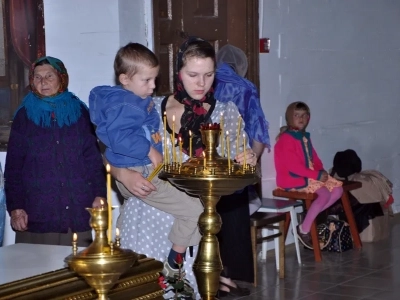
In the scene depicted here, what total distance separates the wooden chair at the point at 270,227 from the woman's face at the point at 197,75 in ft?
8.41

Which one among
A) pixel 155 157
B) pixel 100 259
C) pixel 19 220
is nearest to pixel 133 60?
pixel 155 157

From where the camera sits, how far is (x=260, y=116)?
4.03m

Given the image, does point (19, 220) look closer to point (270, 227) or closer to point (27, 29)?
point (27, 29)

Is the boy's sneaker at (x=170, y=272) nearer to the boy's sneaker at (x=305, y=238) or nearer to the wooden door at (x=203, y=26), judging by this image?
the wooden door at (x=203, y=26)

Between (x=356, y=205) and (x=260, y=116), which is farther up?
(x=260, y=116)

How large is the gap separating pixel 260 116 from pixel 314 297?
163 centimetres

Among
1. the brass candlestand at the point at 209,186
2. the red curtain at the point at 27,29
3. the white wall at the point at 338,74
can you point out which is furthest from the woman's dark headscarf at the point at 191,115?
the white wall at the point at 338,74

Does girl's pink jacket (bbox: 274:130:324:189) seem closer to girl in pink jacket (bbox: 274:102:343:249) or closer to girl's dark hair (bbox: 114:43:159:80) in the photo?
girl in pink jacket (bbox: 274:102:343:249)

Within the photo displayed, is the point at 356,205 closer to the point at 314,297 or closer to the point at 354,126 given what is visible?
the point at 354,126

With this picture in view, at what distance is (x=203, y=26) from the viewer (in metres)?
5.75

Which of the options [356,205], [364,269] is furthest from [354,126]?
[364,269]

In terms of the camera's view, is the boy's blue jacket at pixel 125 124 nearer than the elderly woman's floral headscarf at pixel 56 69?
Yes

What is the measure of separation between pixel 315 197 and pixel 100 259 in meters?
4.67

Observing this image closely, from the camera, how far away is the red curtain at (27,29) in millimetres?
4816
